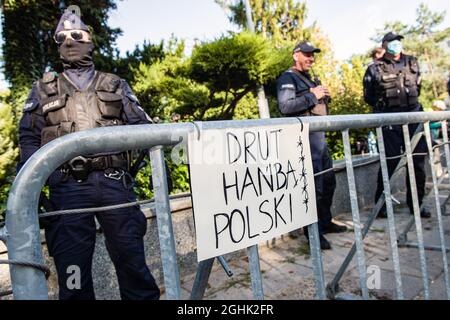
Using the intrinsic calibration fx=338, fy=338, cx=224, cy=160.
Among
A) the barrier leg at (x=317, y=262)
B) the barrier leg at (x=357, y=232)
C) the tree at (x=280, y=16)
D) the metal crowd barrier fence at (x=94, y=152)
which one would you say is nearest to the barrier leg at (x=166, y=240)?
the metal crowd barrier fence at (x=94, y=152)

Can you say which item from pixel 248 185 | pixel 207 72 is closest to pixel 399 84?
pixel 207 72

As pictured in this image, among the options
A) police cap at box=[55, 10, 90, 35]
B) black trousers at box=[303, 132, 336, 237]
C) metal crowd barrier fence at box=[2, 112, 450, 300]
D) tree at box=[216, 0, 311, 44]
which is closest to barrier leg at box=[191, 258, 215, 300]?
metal crowd barrier fence at box=[2, 112, 450, 300]

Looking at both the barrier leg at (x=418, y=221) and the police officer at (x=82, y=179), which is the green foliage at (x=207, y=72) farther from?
the barrier leg at (x=418, y=221)

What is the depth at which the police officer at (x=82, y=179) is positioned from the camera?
1.87 metres

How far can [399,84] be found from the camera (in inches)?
159

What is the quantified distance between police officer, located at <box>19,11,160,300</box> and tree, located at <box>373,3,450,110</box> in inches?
1548

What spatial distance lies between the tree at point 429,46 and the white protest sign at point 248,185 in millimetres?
39546

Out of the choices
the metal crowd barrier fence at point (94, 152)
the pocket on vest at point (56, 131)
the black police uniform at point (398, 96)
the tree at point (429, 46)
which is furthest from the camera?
the tree at point (429, 46)

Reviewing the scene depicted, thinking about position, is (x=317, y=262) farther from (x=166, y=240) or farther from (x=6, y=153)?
(x=6, y=153)

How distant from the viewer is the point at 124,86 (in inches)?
88.5

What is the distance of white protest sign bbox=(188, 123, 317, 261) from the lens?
0.95 metres

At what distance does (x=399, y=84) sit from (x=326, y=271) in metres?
2.49
